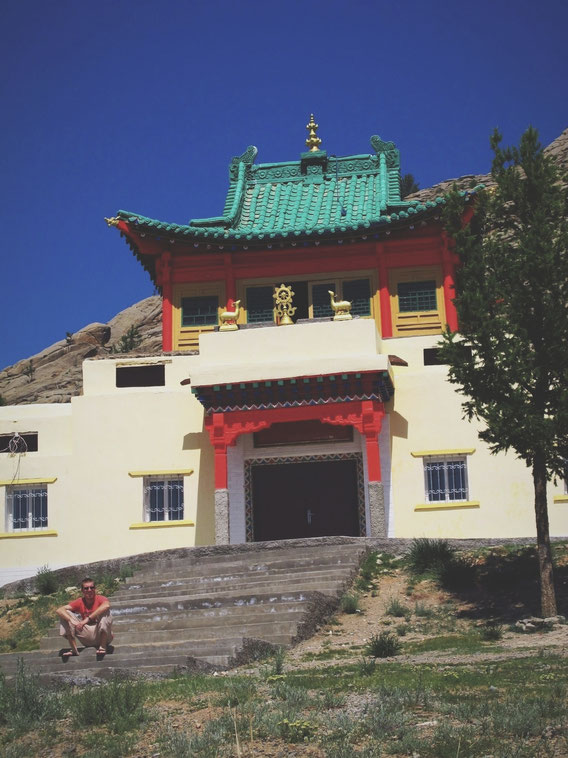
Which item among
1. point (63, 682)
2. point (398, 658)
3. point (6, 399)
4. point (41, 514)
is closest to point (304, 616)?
point (398, 658)

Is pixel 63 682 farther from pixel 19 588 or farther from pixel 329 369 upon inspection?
pixel 329 369

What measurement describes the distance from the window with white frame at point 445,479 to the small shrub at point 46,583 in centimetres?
790

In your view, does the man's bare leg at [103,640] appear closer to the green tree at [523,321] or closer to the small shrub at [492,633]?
the small shrub at [492,633]

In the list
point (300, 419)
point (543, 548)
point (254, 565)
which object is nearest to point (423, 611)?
point (543, 548)

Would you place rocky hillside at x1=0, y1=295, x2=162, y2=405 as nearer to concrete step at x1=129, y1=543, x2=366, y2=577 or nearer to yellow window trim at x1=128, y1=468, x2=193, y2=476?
yellow window trim at x1=128, y1=468, x2=193, y2=476

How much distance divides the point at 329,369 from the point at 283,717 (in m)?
12.8

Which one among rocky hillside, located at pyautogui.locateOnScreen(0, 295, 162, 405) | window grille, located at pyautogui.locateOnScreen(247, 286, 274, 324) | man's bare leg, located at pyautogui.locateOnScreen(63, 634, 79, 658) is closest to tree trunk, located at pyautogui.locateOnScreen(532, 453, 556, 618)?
man's bare leg, located at pyautogui.locateOnScreen(63, 634, 79, 658)

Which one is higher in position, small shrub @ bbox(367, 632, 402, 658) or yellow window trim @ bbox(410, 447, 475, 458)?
yellow window trim @ bbox(410, 447, 475, 458)

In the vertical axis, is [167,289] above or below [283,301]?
above

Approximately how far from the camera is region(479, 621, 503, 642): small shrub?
578 inches

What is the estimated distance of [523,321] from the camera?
1614 centimetres

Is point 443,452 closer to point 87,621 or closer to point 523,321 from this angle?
point 523,321

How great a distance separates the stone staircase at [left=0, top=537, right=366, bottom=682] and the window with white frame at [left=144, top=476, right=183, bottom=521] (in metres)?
2.87

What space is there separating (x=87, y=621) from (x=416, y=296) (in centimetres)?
1483
